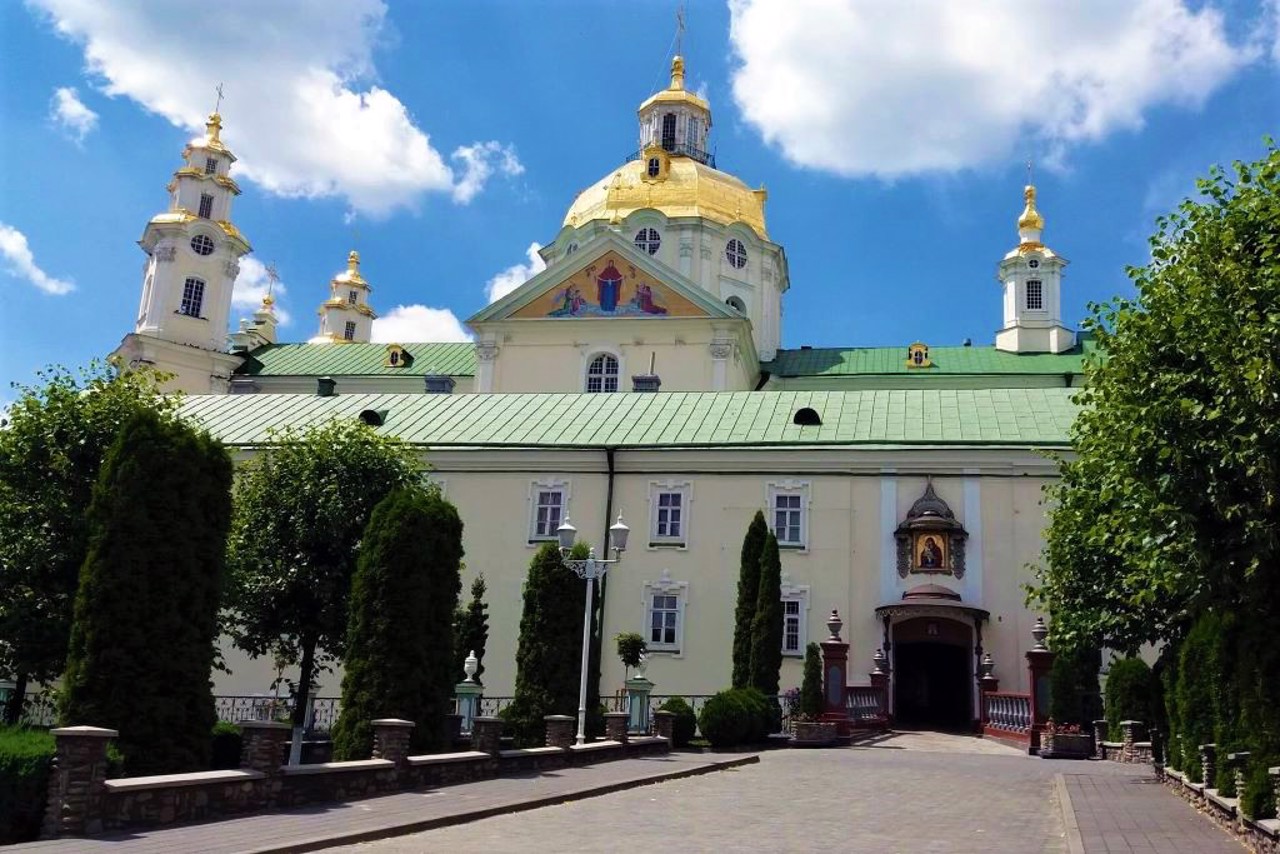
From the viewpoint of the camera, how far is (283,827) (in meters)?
11.2

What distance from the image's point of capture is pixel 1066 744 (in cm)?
2373

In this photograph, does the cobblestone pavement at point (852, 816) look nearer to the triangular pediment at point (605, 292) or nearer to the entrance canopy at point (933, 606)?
the entrance canopy at point (933, 606)

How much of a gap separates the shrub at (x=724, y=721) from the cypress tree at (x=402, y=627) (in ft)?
24.1

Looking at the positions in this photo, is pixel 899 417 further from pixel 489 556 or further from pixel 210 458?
pixel 210 458

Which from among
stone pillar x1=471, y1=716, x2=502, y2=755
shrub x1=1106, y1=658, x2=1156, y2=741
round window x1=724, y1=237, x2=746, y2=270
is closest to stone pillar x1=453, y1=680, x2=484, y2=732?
stone pillar x1=471, y1=716, x2=502, y2=755

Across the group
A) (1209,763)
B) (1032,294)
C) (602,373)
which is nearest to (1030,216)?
(1032,294)

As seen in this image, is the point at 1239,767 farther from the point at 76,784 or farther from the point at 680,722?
the point at 680,722

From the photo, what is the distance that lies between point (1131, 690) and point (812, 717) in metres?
6.48

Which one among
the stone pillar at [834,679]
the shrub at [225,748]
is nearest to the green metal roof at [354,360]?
the stone pillar at [834,679]

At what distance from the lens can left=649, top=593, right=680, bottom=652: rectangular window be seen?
32.0 m

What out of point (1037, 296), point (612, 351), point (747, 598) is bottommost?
point (747, 598)

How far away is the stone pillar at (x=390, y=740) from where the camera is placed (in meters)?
14.8

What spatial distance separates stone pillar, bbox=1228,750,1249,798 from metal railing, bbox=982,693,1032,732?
518 inches

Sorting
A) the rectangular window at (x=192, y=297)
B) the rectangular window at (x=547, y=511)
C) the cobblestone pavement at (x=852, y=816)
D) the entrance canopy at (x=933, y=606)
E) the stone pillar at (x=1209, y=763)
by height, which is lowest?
the cobblestone pavement at (x=852, y=816)
